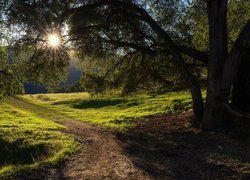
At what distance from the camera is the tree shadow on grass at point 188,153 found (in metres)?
9.94

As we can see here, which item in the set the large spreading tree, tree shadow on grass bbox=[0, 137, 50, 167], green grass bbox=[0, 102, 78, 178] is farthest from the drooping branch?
tree shadow on grass bbox=[0, 137, 50, 167]

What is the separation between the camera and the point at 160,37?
61.0 feet

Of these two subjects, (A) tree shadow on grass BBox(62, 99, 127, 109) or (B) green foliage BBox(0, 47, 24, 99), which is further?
(A) tree shadow on grass BBox(62, 99, 127, 109)

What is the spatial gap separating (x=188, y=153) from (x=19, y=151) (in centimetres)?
861

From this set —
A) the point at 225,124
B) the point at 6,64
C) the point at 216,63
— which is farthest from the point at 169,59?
the point at 6,64

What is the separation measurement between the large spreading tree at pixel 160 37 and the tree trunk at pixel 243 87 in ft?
0.82

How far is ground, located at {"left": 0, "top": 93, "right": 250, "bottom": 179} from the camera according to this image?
390 inches

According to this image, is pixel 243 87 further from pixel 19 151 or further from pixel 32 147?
pixel 19 151

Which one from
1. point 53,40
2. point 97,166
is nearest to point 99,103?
point 53,40

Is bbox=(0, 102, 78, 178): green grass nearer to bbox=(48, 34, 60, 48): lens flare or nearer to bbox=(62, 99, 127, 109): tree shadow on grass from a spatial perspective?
bbox=(48, 34, 60, 48): lens flare

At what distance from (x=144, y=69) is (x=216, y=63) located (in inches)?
238

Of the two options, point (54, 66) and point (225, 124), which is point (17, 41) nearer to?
point (54, 66)

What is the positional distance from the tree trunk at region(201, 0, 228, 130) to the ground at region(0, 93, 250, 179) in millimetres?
906

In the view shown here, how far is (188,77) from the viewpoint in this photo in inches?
711
